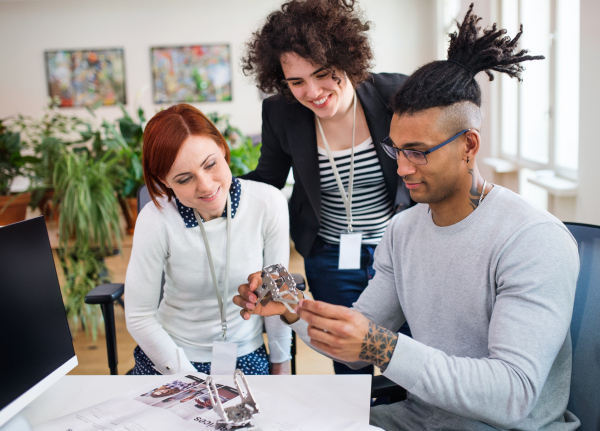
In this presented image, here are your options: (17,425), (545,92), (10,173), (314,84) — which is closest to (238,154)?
(10,173)

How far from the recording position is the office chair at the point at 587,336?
0.98 metres

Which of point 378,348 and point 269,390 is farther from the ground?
point 378,348

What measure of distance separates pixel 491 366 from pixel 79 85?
747cm

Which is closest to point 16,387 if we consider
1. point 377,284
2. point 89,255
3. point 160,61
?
point 377,284

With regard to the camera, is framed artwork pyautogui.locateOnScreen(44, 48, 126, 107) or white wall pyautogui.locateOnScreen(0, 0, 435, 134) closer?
white wall pyautogui.locateOnScreen(0, 0, 435, 134)

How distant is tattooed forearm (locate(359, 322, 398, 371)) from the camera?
36.2 inches

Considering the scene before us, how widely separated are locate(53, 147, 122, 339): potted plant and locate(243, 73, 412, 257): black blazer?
131cm

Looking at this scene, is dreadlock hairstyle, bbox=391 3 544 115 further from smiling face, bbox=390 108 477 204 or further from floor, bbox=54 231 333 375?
floor, bbox=54 231 333 375

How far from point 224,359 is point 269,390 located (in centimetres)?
25

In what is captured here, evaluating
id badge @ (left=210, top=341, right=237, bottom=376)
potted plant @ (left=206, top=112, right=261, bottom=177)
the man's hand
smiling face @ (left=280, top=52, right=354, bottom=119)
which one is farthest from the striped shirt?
potted plant @ (left=206, top=112, right=261, bottom=177)

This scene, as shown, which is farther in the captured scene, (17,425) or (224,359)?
(224,359)

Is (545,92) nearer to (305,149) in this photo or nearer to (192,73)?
(305,149)

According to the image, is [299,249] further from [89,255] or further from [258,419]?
[89,255]

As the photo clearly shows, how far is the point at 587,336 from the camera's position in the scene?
3.33 ft
